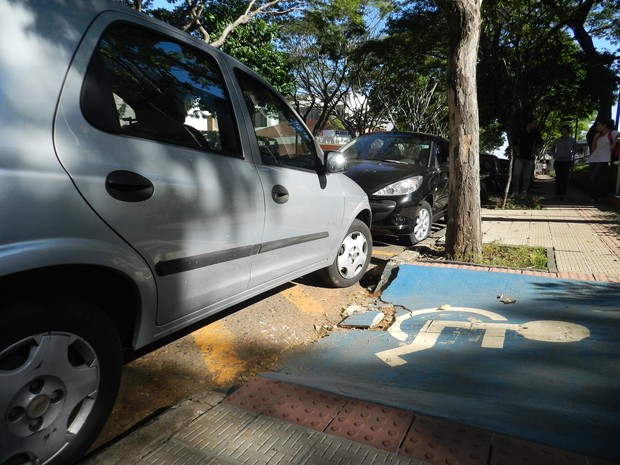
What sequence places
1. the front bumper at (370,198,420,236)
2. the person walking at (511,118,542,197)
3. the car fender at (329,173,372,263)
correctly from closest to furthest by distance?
the car fender at (329,173,372,263) → the front bumper at (370,198,420,236) → the person walking at (511,118,542,197)

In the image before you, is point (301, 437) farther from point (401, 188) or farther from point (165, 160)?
point (401, 188)

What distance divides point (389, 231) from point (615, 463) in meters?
4.32

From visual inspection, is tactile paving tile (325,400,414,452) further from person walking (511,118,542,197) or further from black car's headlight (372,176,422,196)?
person walking (511,118,542,197)

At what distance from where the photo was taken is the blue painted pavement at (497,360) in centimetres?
200

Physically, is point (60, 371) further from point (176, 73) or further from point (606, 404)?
point (606, 404)

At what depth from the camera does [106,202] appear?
1817 mm

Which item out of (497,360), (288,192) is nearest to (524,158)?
(497,360)

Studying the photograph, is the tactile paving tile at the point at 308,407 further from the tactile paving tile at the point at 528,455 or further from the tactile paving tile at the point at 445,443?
the tactile paving tile at the point at 528,455

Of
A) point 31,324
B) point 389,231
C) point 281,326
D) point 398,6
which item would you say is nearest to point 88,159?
point 31,324

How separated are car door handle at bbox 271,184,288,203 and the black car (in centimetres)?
293

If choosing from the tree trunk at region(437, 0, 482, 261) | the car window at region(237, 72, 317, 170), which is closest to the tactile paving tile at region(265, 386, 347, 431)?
the car window at region(237, 72, 317, 170)

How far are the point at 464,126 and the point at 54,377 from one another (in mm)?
4316

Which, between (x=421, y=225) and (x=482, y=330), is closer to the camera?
(x=482, y=330)

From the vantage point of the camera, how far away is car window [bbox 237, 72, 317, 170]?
2.96m
